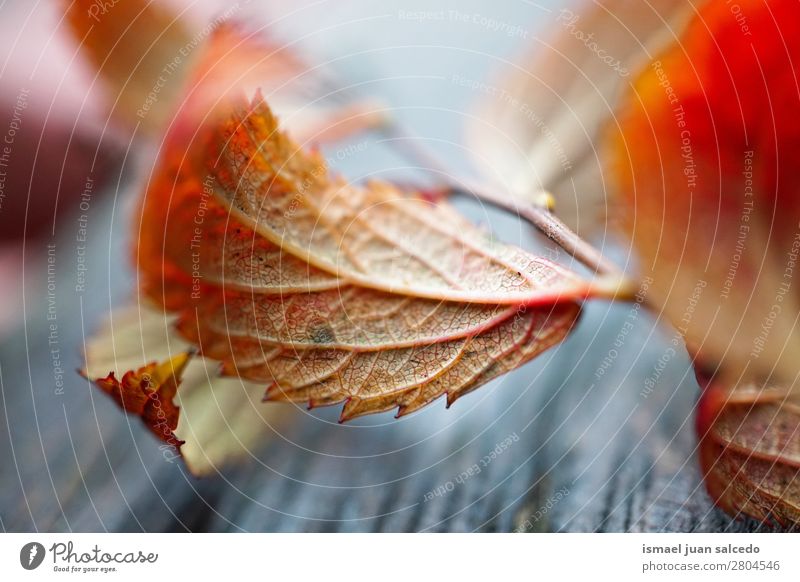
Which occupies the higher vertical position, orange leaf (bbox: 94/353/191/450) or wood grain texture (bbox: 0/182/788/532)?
orange leaf (bbox: 94/353/191/450)

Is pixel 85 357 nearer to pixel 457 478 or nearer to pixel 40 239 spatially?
pixel 40 239

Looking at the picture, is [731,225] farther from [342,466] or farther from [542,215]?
[342,466]

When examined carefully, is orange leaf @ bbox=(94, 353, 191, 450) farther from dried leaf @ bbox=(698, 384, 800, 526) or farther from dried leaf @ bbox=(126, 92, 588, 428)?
dried leaf @ bbox=(698, 384, 800, 526)

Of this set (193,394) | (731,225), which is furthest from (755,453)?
(193,394)

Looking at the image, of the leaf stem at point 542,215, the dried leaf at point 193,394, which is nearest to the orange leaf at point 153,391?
the dried leaf at point 193,394
